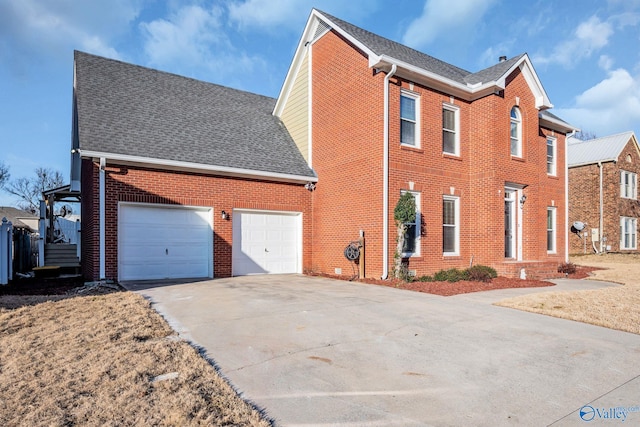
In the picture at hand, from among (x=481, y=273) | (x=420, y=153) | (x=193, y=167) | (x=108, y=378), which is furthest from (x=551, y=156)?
(x=108, y=378)

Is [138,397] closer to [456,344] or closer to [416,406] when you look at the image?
[416,406]

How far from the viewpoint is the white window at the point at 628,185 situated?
81.7 ft

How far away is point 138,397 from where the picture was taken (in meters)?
3.38

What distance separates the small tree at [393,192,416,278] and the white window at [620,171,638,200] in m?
21.0

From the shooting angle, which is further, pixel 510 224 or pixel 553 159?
pixel 553 159

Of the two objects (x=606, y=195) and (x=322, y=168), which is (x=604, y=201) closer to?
(x=606, y=195)

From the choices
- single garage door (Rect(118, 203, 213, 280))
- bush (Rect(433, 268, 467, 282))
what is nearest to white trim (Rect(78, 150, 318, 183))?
single garage door (Rect(118, 203, 213, 280))

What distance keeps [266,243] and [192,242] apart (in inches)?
95.8

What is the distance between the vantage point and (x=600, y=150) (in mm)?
25391

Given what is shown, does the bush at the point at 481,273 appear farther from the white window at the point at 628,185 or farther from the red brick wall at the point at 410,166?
the white window at the point at 628,185

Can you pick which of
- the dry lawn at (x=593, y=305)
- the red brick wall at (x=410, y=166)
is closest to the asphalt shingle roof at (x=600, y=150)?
the red brick wall at (x=410, y=166)

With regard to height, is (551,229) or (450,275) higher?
(551,229)

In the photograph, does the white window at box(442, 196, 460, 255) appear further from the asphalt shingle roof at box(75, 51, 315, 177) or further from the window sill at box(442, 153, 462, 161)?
the asphalt shingle roof at box(75, 51, 315, 177)

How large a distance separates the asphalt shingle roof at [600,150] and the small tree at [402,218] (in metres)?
20.0
